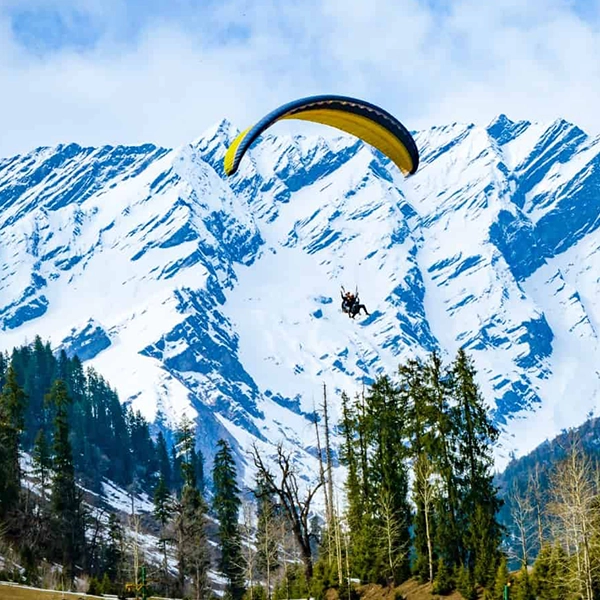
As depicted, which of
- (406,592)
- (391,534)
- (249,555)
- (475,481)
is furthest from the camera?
(249,555)

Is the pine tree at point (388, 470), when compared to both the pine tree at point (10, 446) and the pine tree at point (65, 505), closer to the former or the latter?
the pine tree at point (10, 446)

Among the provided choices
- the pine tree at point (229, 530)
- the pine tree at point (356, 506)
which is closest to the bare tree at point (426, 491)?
the pine tree at point (356, 506)

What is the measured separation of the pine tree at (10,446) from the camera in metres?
98.2

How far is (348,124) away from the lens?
186ft

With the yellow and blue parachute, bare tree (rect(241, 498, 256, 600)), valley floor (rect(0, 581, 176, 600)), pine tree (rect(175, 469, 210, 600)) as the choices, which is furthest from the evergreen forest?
the yellow and blue parachute

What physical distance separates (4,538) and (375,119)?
5583 centimetres

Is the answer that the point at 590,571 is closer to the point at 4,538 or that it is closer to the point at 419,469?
the point at 419,469

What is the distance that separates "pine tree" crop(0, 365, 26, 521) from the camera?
98.2 metres

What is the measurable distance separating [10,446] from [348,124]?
2315 inches

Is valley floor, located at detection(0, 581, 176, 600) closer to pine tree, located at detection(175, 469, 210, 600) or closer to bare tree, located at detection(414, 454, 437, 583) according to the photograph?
bare tree, located at detection(414, 454, 437, 583)

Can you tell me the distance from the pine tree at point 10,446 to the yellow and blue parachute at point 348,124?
53.1 m

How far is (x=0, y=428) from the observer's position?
99062mm

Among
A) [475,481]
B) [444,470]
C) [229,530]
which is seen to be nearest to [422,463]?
[444,470]

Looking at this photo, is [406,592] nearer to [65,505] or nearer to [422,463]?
[422,463]
